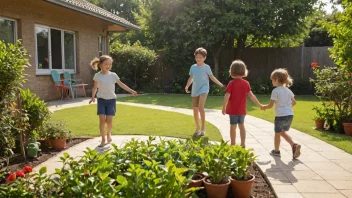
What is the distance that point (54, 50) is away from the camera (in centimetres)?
1261

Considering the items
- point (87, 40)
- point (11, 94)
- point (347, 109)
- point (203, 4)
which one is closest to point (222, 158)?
point (11, 94)

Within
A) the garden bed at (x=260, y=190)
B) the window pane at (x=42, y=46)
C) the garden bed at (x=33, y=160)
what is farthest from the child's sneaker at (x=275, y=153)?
the window pane at (x=42, y=46)

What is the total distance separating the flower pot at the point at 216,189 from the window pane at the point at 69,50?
11.7 meters

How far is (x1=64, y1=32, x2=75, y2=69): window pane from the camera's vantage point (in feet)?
44.2

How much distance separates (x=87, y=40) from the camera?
14.8 m

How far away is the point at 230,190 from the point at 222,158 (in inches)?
14.9

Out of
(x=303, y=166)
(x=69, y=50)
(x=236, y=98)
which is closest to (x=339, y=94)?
(x=236, y=98)

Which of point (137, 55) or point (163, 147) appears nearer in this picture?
point (163, 147)

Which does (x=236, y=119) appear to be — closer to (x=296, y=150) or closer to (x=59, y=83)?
(x=296, y=150)

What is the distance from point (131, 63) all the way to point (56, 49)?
447 cm

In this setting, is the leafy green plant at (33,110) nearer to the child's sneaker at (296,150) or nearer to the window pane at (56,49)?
the child's sneaker at (296,150)

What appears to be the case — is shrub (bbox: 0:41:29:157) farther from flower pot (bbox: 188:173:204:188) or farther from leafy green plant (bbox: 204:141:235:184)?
leafy green plant (bbox: 204:141:235:184)

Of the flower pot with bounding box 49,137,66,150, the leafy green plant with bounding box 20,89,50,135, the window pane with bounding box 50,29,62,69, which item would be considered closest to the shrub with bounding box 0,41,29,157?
the leafy green plant with bounding box 20,89,50,135

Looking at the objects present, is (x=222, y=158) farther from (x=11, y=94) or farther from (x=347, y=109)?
(x=347, y=109)
